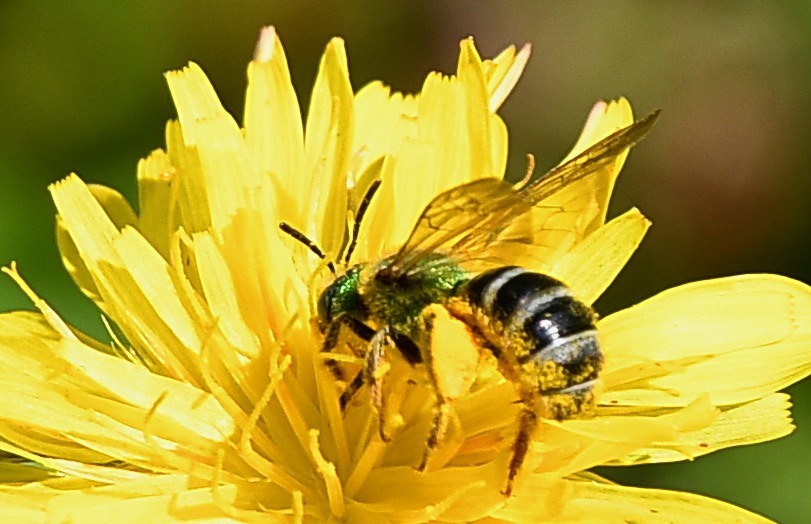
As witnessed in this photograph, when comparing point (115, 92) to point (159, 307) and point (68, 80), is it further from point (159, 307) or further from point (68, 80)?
point (159, 307)

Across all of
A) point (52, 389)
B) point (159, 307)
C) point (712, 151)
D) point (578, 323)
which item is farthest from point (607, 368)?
point (712, 151)

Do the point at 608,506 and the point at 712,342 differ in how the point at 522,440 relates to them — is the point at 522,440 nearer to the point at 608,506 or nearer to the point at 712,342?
the point at 608,506

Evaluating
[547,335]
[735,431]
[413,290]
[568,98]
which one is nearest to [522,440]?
[547,335]

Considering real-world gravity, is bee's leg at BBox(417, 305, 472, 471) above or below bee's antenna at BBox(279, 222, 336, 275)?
below

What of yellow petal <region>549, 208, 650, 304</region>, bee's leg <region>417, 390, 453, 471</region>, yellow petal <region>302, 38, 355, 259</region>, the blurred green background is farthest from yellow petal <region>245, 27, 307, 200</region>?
the blurred green background

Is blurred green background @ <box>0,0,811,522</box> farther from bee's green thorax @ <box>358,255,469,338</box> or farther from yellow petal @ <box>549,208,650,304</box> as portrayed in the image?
bee's green thorax @ <box>358,255,469,338</box>

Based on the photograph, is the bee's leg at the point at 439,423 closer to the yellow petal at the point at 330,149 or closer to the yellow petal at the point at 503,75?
the yellow petal at the point at 330,149
